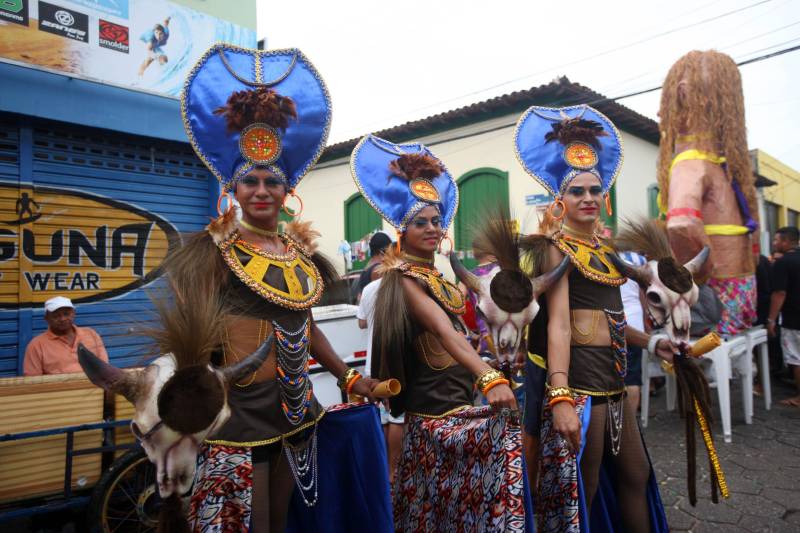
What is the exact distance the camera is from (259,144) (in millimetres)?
2170

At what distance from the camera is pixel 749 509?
11.5ft

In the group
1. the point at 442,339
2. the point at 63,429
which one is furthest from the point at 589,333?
the point at 63,429

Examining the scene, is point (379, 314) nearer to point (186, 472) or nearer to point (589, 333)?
point (589, 333)

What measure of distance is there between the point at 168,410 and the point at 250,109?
4.26 feet

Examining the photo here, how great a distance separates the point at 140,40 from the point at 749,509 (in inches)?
282

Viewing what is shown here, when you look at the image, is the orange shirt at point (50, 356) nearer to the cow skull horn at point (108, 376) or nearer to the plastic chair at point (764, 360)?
the cow skull horn at point (108, 376)

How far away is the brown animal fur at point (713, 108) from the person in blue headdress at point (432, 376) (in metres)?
→ 3.57

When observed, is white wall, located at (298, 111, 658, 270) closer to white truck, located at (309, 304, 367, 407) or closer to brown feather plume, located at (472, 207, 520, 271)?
white truck, located at (309, 304, 367, 407)

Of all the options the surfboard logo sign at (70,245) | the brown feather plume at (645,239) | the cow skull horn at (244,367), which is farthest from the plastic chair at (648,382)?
the surfboard logo sign at (70,245)

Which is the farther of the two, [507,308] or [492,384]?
[507,308]

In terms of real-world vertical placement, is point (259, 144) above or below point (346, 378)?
above

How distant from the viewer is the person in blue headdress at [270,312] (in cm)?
188

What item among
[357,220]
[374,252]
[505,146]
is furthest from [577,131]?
[357,220]

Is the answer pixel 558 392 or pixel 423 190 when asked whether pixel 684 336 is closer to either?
pixel 558 392
